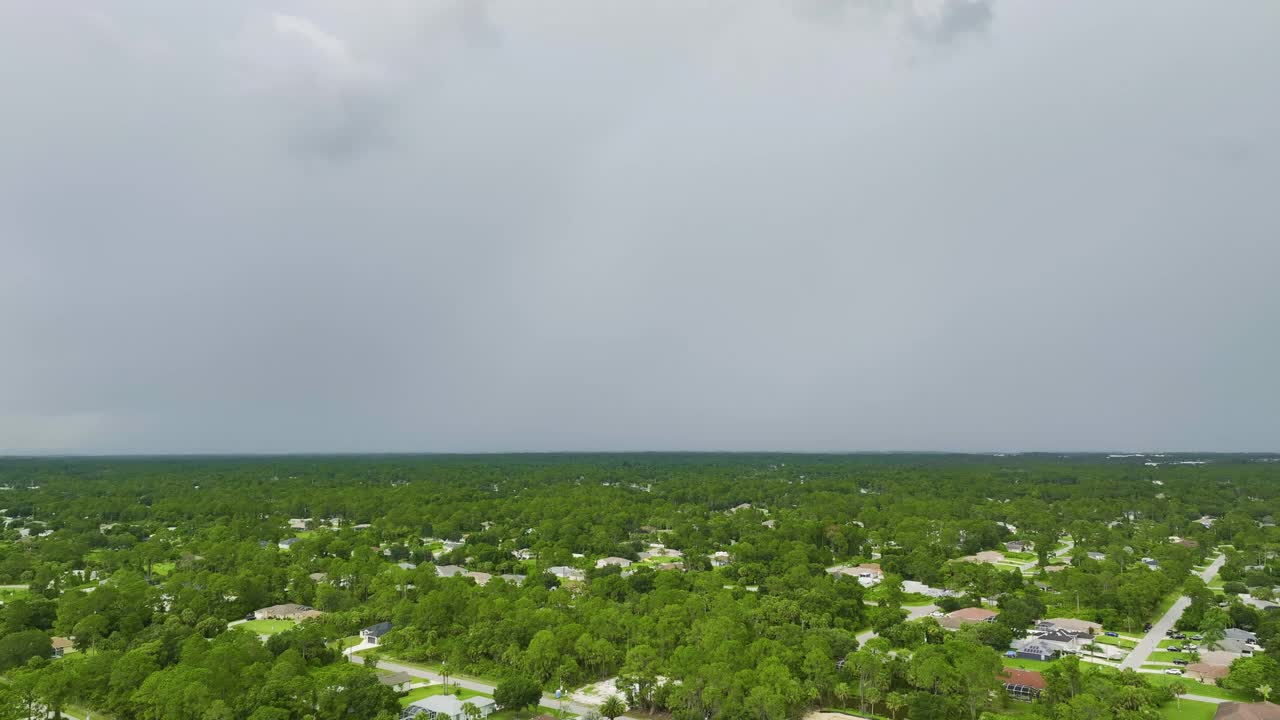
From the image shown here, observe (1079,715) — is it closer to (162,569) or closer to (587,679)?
(587,679)

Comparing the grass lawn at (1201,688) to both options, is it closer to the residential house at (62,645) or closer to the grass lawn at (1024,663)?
the grass lawn at (1024,663)

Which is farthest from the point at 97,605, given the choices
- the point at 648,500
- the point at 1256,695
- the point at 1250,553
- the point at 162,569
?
the point at 1250,553

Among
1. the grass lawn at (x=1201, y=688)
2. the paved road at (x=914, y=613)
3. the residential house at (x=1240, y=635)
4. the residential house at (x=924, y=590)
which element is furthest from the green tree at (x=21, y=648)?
the residential house at (x=1240, y=635)

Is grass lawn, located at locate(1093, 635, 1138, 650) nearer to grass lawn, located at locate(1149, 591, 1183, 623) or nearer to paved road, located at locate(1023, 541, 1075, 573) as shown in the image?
grass lawn, located at locate(1149, 591, 1183, 623)

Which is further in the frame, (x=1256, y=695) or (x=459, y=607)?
(x=459, y=607)

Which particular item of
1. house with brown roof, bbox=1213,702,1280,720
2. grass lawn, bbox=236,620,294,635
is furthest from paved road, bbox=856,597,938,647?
grass lawn, bbox=236,620,294,635
